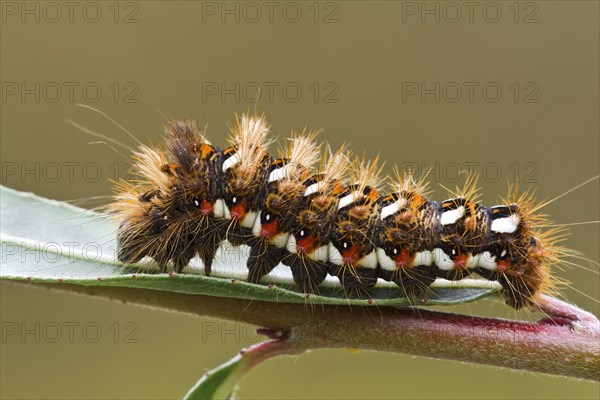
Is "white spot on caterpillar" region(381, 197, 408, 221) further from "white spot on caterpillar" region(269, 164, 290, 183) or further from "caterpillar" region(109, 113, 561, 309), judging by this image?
"white spot on caterpillar" region(269, 164, 290, 183)

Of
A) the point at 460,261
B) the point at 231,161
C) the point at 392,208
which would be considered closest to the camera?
the point at 460,261

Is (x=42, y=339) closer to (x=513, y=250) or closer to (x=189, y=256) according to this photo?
(x=189, y=256)

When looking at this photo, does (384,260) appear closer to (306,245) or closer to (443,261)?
(443,261)

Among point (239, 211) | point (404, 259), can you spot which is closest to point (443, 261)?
point (404, 259)

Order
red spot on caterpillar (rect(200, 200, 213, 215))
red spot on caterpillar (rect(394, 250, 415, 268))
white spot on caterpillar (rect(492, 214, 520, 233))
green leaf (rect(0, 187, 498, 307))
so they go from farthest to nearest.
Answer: red spot on caterpillar (rect(200, 200, 213, 215)) < white spot on caterpillar (rect(492, 214, 520, 233)) < red spot on caterpillar (rect(394, 250, 415, 268)) < green leaf (rect(0, 187, 498, 307))

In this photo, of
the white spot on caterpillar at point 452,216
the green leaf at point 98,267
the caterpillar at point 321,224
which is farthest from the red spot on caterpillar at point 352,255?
the white spot on caterpillar at point 452,216

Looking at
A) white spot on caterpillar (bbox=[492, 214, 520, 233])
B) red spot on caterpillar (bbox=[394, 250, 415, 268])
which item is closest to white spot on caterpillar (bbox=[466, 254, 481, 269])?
white spot on caterpillar (bbox=[492, 214, 520, 233])

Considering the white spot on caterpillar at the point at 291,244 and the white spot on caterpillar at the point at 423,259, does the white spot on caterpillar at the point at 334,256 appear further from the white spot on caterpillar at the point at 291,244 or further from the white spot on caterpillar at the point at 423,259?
the white spot on caterpillar at the point at 423,259

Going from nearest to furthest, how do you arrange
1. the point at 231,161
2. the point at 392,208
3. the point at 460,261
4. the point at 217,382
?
1. the point at 217,382
2. the point at 460,261
3. the point at 392,208
4. the point at 231,161
